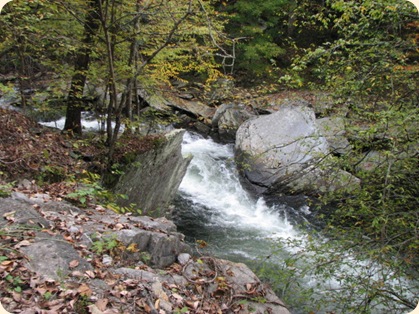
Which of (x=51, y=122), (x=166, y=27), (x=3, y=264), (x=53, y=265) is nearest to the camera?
(x=3, y=264)

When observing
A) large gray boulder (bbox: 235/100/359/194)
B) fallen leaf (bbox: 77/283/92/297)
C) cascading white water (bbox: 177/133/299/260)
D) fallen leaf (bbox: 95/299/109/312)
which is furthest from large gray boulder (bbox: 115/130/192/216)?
fallen leaf (bbox: 95/299/109/312)

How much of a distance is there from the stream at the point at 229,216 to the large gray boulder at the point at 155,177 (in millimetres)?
825

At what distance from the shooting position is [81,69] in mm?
7305

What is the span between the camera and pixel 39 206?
414cm

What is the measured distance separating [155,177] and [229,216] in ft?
9.30

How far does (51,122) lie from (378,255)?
12496 mm

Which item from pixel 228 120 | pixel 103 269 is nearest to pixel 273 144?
pixel 228 120

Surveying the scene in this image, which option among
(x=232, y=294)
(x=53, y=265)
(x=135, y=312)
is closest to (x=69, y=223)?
(x=53, y=265)

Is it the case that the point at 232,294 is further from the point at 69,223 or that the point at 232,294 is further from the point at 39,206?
the point at 39,206

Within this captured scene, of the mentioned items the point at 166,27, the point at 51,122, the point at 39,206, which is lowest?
the point at 51,122

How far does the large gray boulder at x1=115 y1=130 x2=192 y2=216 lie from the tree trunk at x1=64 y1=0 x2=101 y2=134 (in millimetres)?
1917

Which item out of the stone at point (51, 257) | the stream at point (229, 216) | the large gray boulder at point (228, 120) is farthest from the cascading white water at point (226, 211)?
the stone at point (51, 257)

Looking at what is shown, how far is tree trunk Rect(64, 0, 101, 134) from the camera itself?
260 inches

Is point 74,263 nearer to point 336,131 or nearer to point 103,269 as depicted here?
point 103,269
